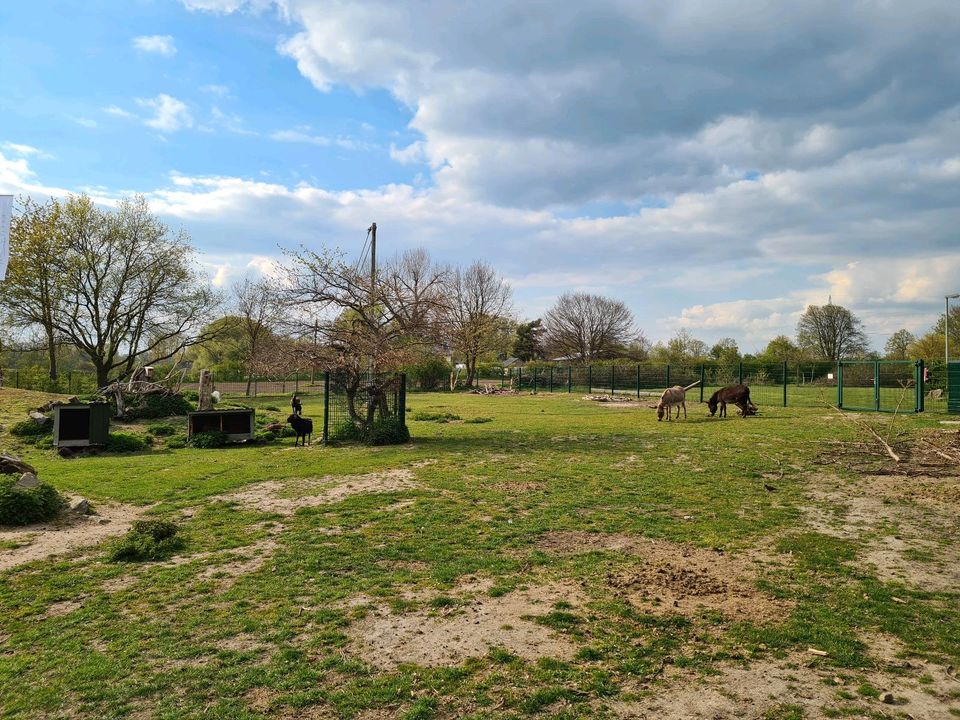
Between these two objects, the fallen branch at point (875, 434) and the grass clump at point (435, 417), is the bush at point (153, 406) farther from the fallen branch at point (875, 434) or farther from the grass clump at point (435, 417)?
the fallen branch at point (875, 434)

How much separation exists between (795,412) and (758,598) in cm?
1986

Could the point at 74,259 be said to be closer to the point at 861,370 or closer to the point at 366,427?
the point at 366,427

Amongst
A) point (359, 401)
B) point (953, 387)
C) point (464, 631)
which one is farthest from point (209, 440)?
point (953, 387)

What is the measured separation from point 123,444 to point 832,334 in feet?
200

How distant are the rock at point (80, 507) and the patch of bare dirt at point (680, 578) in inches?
241

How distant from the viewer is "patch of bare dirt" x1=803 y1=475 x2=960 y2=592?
5719 millimetres

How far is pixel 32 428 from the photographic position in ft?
56.5

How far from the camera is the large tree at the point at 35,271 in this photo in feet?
101

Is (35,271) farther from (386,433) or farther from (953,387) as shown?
(953,387)

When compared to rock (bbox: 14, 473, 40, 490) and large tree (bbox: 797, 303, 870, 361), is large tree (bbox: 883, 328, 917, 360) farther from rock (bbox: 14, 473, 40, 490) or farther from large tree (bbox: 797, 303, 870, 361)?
rock (bbox: 14, 473, 40, 490)

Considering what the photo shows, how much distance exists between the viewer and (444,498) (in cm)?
908

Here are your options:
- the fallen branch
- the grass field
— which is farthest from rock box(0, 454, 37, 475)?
the fallen branch

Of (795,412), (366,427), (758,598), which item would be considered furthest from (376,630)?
(795,412)

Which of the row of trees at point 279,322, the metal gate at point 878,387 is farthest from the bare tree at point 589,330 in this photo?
the metal gate at point 878,387
